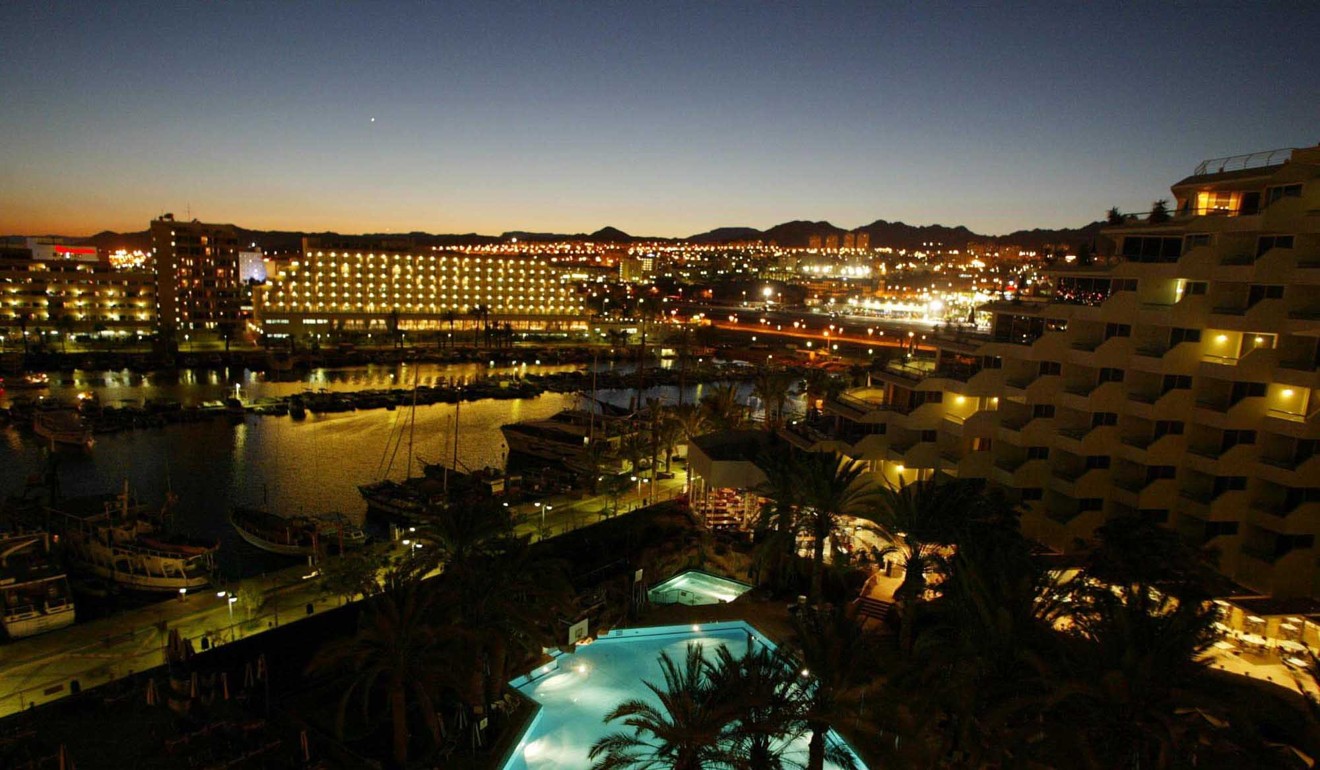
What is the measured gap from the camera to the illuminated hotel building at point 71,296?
71375mm

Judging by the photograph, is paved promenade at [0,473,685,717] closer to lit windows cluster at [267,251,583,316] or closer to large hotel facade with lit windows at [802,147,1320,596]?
large hotel facade with lit windows at [802,147,1320,596]

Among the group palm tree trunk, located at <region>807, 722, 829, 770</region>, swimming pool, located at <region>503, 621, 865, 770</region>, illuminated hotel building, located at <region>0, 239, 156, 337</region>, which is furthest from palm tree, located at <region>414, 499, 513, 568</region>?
illuminated hotel building, located at <region>0, 239, 156, 337</region>

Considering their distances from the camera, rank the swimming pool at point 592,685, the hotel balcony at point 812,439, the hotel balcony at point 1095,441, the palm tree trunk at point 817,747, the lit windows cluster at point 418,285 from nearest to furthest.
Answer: the palm tree trunk at point 817,747 < the swimming pool at point 592,685 < the hotel balcony at point 1095,441 < the hotel balcony at point 812,439 < the lit windows cluster at point 418,285

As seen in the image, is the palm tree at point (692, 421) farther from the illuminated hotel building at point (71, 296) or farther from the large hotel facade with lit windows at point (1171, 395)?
the illuminated hotel building at point (71, 296)

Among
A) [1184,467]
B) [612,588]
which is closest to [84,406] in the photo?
[612,588]

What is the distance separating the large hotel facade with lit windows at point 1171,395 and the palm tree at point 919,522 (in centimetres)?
329

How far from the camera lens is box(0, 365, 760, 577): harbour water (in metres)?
30.4

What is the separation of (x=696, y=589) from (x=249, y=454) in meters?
29.1

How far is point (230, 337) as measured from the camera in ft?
255

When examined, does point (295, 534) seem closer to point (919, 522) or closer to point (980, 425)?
point (919, 522)

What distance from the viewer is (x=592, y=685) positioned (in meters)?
13.5

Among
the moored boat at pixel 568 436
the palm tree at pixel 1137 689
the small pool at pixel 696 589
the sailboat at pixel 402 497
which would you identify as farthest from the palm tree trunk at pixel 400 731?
the moored boat at pixel 568 436

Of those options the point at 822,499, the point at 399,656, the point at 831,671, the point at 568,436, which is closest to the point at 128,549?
the point at 399,656

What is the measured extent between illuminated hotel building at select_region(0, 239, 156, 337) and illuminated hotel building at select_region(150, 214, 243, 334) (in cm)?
172
